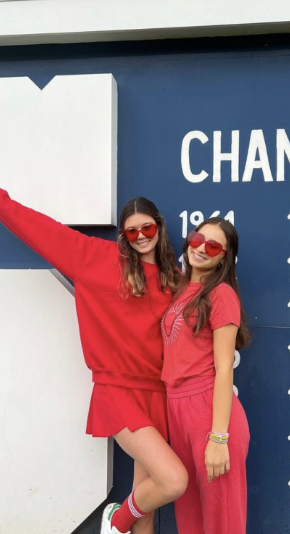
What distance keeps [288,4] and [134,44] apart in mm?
708

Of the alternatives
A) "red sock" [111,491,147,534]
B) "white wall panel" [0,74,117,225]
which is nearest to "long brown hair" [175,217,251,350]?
"white wall panel" [0,74,117,225]

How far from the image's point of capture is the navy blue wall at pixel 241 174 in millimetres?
2383

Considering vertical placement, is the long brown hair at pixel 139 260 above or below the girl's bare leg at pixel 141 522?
above

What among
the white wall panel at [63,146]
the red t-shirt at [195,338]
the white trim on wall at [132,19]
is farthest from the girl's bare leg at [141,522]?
the white trim on wall at [132,19]

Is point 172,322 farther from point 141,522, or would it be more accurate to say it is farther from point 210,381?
point 141,522

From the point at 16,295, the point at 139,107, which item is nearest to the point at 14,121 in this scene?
the point at 139,107

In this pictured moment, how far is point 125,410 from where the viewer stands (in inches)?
78.4

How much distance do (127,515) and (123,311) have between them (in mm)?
780

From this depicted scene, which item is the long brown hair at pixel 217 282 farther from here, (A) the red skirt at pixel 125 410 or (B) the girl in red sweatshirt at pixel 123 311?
(A) the red skirt at pixel 125 410

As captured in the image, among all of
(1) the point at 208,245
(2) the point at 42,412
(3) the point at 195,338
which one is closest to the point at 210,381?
(3) the point at 195,338

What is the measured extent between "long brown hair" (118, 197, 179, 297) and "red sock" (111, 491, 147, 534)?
79 centimetres

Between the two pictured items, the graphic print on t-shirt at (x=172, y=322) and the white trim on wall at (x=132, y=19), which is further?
the white trim on wall at (x=132, y=19)

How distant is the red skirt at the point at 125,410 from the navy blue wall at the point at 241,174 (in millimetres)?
500

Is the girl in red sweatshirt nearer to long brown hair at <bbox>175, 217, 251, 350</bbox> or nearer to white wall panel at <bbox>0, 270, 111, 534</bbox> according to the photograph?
long brown hair at <bbox>175, 217, 251, 350</bbox>
